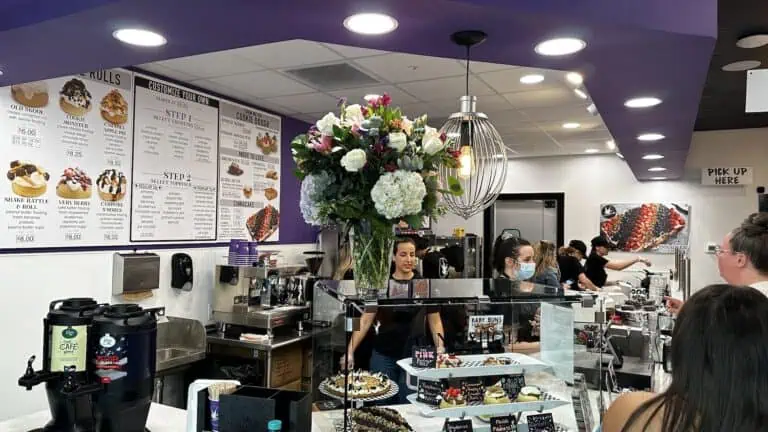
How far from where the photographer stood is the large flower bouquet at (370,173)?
5.37 ft

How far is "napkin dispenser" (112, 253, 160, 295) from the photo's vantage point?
3.54 m

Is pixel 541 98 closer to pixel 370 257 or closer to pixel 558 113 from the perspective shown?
pixel 558 113

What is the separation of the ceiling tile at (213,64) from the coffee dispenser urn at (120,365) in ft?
7.06

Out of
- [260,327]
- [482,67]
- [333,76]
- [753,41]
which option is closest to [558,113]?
[482,67]

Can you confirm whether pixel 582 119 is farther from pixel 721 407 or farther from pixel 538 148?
pixel 721 407

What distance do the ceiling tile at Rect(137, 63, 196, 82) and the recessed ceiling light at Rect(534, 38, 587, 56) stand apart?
2712 millimetres

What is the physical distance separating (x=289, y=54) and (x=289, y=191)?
6.81 feet

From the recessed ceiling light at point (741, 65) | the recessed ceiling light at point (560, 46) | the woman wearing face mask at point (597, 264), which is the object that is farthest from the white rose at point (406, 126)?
the woman wearing face mask at point (597, 264)

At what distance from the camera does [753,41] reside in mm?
3125

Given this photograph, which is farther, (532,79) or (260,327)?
(260,327)

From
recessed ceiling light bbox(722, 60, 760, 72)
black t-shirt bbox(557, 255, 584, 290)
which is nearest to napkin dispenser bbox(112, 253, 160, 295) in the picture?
black t-shirt bbox(557, 255, 584, 290)

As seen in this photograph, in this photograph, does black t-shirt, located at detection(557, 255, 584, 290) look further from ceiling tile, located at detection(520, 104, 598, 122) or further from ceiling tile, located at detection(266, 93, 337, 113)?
ceiling tile, located at detection(266, 93, 337, 113)

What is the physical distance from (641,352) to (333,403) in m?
2.14

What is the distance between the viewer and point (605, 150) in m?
6.99
